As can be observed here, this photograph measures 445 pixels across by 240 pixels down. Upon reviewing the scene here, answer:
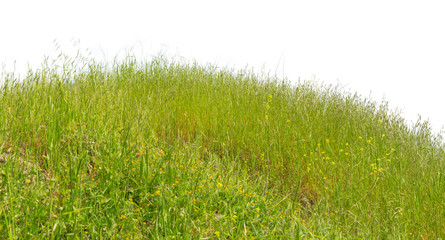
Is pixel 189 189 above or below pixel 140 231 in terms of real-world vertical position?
above

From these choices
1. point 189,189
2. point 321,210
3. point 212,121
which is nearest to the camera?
point 189,189

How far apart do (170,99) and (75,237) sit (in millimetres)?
3113

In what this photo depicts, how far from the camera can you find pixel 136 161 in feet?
8.68

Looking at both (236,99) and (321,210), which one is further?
(236,99)

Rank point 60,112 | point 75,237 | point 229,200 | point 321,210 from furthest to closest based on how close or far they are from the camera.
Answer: point 321,210 → point 60,112 → point 229,200 → point 75,237

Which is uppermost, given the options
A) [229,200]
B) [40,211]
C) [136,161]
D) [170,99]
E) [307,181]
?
[170,99]

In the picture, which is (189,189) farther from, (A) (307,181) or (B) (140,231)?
(A) (307,181)

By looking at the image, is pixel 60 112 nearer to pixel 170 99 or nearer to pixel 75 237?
pixel 75 237

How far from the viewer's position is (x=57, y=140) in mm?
2553

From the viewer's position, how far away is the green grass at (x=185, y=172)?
2143mm

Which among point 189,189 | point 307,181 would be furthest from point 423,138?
point 189,189

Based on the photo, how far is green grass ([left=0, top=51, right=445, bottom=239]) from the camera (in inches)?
84.4

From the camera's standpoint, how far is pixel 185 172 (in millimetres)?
2824

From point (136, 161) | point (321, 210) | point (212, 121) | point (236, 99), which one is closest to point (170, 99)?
point (212, 121)
